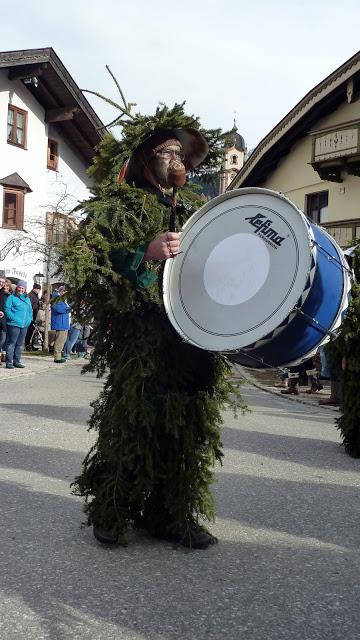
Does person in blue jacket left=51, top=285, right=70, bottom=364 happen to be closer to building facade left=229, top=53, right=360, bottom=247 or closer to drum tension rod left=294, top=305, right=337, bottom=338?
building facade left=229, top=53, right=360, bottom=247

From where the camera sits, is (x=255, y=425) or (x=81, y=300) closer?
(x=81, y=300)

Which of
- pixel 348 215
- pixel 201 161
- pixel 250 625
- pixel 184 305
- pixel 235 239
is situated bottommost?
pixel 250 625

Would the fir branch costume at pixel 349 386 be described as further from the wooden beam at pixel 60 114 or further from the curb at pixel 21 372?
the wooden beam at pixel 60 114

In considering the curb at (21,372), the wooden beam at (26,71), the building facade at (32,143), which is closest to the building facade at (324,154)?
the building facade at (32,143)

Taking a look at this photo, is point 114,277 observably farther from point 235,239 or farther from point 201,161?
point 201,161

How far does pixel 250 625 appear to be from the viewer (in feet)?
9.53

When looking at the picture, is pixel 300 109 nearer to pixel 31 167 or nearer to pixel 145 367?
pixel 31 167

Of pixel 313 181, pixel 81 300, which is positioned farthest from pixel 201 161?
pixel 313 181

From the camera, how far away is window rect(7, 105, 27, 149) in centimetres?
2686

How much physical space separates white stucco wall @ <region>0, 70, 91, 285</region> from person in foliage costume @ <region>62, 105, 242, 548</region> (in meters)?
22.3

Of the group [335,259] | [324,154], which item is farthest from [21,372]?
[324,154]

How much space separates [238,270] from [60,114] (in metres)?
26.1

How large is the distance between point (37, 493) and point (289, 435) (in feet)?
12.1

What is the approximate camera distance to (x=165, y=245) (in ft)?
11.1
